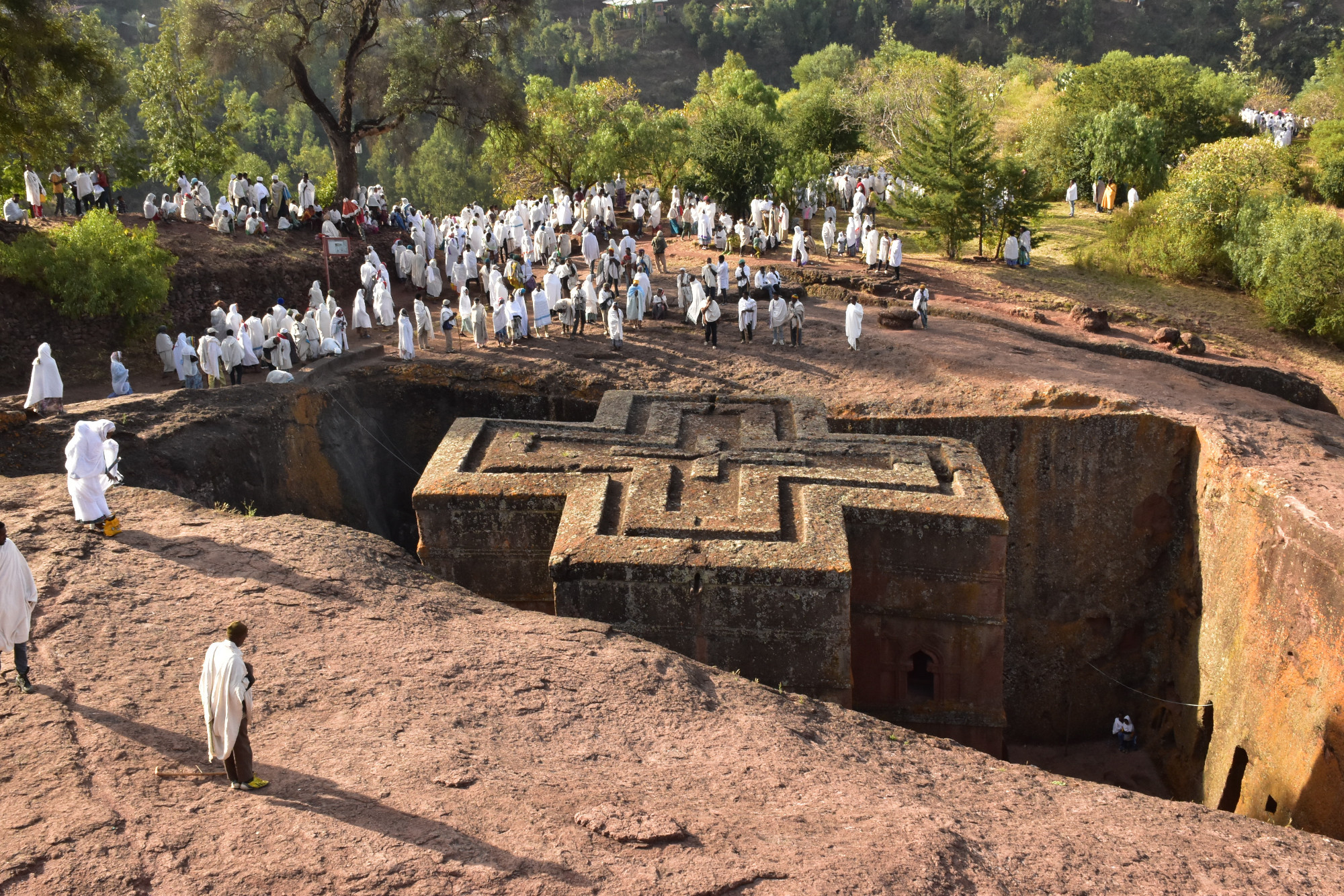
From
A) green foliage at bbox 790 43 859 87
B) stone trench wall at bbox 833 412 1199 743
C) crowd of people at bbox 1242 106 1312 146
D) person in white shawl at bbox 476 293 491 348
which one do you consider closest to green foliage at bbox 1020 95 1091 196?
crowd of people at bbox 1242 106 1312 146

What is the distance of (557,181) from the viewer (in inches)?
1251

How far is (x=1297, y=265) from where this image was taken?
2219 centimetres

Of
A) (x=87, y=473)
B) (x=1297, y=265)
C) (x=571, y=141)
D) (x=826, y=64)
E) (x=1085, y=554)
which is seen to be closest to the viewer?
(x=87, y=473)

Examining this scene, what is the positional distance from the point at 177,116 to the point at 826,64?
40.3 m

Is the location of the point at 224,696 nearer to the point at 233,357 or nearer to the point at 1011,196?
the point at 233,357

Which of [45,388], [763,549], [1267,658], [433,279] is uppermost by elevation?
[433,279]

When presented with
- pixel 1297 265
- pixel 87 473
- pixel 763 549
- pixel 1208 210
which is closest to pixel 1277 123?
pixel 1208 210

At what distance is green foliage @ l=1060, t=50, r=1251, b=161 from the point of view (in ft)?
119

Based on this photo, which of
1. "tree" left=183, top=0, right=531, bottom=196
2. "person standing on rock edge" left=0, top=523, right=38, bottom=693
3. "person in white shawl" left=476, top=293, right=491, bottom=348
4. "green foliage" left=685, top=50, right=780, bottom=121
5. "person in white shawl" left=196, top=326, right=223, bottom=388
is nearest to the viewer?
"person standing on rock edge" left=0, top=523, right=38, bottom=693

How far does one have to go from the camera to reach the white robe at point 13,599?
736 centimetres

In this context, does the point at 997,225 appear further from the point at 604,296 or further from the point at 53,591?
the point at 53,591

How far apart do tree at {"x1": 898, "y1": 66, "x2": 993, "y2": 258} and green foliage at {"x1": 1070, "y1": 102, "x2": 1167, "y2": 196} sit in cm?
833

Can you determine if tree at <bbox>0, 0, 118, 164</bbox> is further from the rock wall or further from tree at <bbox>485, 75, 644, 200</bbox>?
the rock wall

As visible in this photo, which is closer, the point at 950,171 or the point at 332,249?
the point at 332,249
